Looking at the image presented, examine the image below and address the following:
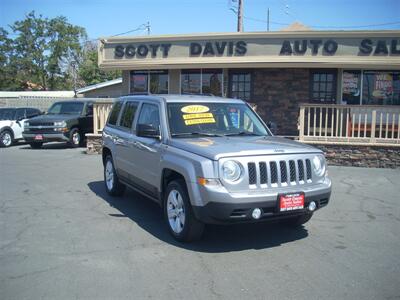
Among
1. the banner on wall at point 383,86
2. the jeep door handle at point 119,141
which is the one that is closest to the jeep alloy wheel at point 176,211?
the jeep door handle at point 119,141

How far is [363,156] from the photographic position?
Result: 39.0 feet

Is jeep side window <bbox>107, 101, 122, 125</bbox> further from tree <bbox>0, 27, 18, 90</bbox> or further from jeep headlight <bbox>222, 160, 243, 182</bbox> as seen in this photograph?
tree <bbox>0, 27, 18, 90</bbox>

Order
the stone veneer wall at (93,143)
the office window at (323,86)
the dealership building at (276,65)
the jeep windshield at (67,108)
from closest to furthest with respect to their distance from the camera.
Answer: the stone veneer wall at (93,143) → the dealership building at (276,65) → the office window at (323,86) → the jeep windshield at (67,108)

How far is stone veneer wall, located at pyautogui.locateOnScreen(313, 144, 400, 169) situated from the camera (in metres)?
11.7

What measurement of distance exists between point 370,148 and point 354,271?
7.99 metres

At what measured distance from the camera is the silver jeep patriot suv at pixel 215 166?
15.7ft

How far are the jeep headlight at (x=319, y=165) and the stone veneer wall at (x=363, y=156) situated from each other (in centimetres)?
685

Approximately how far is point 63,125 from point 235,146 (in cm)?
1215

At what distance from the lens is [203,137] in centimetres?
576

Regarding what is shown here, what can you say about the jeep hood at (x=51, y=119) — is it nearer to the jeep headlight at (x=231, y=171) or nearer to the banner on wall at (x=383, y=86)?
the banner on wall at (x=383, y=86)

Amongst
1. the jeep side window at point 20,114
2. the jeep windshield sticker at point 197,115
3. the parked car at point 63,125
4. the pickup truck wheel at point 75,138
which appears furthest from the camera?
the jeep side window at point 20,114

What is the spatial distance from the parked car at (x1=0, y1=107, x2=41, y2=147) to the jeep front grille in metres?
15.3

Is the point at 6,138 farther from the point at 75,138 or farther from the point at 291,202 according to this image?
the point at 291,202

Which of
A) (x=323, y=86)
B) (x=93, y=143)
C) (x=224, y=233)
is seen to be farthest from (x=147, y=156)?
(x=323, y=86)
